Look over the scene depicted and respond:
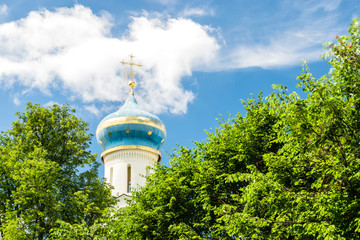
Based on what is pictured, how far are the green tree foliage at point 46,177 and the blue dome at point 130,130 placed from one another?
1217cm

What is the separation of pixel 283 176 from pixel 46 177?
30.2 ft

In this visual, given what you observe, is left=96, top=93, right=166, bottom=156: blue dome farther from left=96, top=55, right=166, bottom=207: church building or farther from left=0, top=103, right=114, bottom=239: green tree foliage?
left=0, top=103, right=114, bottom=239: green tree foliage

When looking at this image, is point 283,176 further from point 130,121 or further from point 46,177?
point 130,121

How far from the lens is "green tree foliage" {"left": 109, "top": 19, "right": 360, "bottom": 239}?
9273 millimetres

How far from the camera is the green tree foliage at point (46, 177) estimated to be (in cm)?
1595

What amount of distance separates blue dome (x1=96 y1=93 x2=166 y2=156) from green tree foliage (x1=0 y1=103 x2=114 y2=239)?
39.9 ft

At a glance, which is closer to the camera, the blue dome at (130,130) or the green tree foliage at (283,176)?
the green tree foliage at (283,176)

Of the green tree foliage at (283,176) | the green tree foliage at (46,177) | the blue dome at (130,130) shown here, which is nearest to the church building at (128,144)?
the blue dome at (130,130)

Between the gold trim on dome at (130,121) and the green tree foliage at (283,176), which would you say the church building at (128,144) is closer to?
the gold trim on dome at (130,121)

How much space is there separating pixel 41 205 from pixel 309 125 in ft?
37.2

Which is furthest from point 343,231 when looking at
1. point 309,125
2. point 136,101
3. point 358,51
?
point 136,101

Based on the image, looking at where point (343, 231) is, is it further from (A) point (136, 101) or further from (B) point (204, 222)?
(A) point (136, 101)

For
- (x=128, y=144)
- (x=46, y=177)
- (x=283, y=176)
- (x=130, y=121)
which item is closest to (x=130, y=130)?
(x=130, y=121)

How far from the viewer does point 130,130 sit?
31547 millimetres
